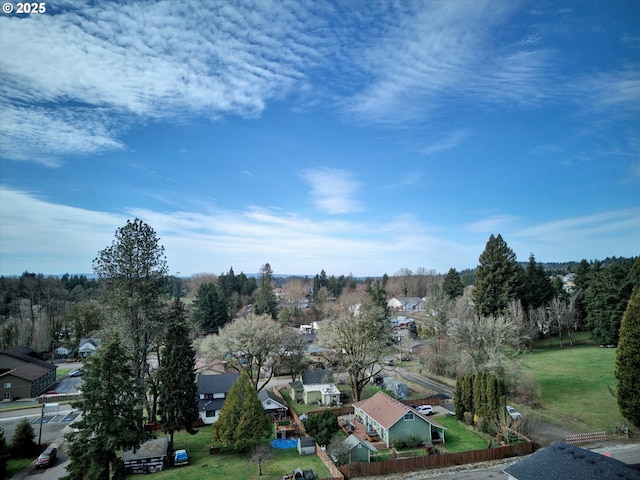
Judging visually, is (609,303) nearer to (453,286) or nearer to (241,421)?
(453,286)

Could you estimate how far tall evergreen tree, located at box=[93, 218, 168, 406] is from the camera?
90.7 feet

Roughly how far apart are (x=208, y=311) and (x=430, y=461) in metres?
50.3

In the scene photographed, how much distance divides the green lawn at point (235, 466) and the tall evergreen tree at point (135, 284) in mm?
5802

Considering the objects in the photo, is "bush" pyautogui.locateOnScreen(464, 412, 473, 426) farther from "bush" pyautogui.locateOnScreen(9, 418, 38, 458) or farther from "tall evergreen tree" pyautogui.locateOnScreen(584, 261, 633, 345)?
"bush" pyautogui.locateOnScreen(9, 418, 38, 458)

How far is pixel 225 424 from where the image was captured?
25.3 m

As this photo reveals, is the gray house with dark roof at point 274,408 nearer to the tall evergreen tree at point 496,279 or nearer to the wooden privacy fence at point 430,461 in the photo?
the wooden privacy fence at point 430,461

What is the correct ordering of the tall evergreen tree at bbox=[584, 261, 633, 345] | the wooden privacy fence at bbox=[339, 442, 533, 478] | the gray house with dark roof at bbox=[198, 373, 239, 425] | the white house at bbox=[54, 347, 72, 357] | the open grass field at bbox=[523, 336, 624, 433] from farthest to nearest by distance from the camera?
the white house at bbox=[54, 347, 72, 357]
the tall evergreen tree at bbox=[584, 261, 633, 345]
the gray house with dark roof at bbox=[198, 373, 239, 425]
the open grass field at bbox=[523, 336, 624, 433]
the wooden privacy fence at bbox=[339, 442, 533, 478]

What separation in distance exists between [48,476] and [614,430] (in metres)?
36.0

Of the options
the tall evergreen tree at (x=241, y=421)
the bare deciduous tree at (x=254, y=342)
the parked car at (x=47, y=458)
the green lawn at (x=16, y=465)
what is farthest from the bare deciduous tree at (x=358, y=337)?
the green lawn at (x=16, y=465)

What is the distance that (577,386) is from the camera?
35219 millimetres

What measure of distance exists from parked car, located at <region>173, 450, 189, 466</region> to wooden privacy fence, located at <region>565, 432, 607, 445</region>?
24.2 meters

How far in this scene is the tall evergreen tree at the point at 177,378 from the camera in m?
27.4

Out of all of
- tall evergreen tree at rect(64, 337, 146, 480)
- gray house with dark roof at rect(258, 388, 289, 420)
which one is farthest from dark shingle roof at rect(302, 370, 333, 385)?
tall evergreen tree at rect(64, 337, 146, 480)

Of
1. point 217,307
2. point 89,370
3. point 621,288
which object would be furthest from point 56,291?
point 621,288
